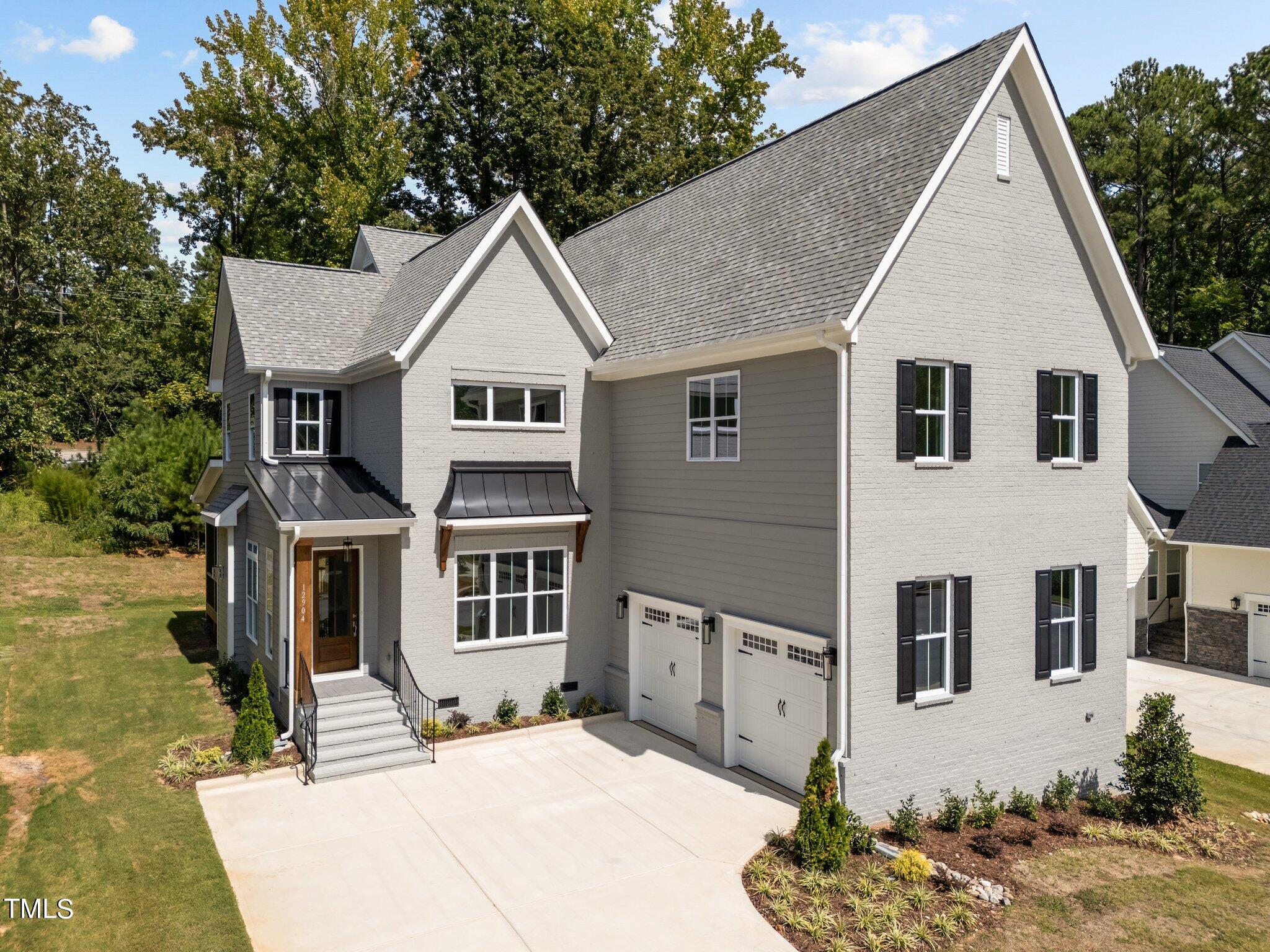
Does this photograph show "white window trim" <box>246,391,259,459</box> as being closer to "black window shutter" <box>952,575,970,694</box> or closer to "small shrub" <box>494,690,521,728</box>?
"small shrub" <box>494,690,521,728</box>

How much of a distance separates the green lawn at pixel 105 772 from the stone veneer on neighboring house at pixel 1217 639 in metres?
23.7

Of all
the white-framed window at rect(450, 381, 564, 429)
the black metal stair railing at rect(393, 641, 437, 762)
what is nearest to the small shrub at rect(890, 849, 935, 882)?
the black metal stair railing at rect(393, 641, 437, 762)

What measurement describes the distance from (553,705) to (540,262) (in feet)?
28.1

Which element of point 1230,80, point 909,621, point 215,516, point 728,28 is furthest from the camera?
point 1230,80

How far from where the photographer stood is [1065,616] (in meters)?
13.9

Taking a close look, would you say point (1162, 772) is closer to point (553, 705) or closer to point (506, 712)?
point (553, 705)

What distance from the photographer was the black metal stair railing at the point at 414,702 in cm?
1485

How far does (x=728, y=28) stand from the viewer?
37250 millimetres

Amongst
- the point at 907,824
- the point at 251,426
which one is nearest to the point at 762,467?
the point at 907,824

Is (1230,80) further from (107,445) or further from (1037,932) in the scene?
(107,445)

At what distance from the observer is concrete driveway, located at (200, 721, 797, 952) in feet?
29.8

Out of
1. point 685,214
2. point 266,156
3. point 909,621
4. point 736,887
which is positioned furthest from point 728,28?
point 736,887

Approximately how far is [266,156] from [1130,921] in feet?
121

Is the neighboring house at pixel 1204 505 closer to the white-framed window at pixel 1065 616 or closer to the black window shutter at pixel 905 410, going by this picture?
the white-framed window at pixel 1065 616
